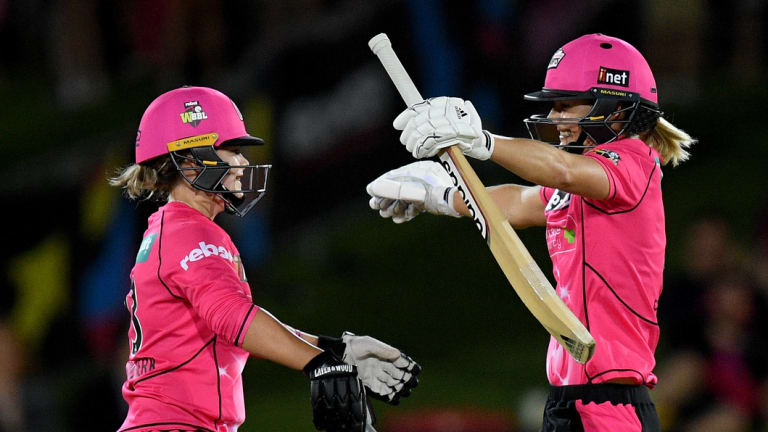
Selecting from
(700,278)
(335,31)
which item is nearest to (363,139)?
(335,31)

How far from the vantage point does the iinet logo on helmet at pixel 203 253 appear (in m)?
3.95

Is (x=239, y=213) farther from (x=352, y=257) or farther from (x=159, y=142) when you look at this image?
(x=352, y=257)

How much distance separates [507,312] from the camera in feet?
31.2

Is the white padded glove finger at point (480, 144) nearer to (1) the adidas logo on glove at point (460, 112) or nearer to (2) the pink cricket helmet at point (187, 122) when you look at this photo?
(1) the adidas logo on glove at point (460, 112)

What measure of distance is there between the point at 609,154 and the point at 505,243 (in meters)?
0.51

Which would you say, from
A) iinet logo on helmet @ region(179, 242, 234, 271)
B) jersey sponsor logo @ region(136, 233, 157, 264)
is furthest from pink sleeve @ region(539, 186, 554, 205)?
jersey sponsor logo @ region(136, 233, 157, 264)

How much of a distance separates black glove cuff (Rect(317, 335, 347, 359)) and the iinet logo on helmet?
0.52 meters

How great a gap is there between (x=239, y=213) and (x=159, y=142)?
1.34 feet

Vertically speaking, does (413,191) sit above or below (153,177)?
below

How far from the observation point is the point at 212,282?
388 cm

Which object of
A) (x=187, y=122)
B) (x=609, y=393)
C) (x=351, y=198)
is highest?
(x=187, y=122)

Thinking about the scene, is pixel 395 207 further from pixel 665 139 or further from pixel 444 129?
pixel 665 139

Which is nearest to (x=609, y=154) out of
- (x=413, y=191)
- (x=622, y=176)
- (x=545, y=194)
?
(x=622, y=176)

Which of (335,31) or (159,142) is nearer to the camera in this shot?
(159,142)
